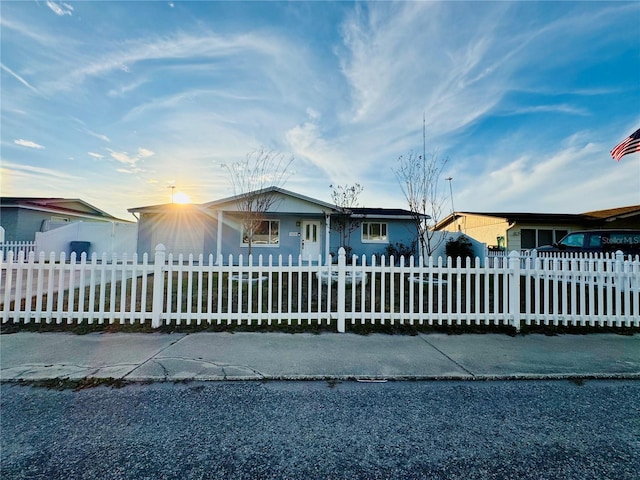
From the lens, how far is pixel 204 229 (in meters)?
17.8

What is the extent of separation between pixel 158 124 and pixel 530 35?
10.2 metres

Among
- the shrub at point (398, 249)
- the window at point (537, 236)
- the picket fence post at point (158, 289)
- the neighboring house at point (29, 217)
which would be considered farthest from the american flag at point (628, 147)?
the neighboring house at point (29, 217)

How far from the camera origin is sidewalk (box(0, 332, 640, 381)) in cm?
304

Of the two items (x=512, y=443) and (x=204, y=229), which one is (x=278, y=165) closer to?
(x=204, y=229)

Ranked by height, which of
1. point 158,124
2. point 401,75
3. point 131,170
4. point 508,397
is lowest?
point 508,397

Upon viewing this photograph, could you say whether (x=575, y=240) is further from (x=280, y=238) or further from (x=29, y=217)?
(x=29, y=217)

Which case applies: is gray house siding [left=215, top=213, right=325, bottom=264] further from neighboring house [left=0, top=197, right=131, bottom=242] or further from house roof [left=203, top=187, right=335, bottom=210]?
neighboring house [left=0, top=197, right=131, bottom=242]

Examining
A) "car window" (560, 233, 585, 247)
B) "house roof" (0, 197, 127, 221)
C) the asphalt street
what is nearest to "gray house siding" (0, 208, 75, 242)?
Answer: "house roof" (0, 197, 127, 221)

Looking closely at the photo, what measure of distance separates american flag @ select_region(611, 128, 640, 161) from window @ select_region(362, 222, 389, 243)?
1011cm

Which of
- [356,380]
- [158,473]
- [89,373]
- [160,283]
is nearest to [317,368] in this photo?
[356,380]

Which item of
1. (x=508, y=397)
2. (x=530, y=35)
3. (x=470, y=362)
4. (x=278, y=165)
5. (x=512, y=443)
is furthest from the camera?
(x=278, y=165)

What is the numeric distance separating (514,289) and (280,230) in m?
11.9

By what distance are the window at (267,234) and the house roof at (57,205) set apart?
13.5m

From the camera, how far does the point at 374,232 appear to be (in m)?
16.3
